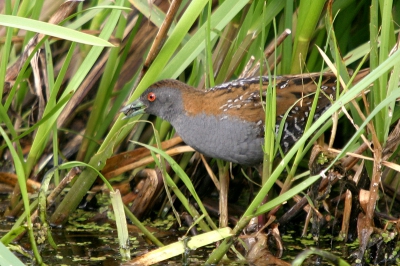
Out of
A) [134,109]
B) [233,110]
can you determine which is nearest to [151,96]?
[134,109]

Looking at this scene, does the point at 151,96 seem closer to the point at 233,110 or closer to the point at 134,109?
the point at 134,109

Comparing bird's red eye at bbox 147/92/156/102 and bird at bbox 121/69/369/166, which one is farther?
bird's red eye at bbox 147/92/156/102

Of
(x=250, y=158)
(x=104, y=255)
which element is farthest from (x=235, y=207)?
(x=104, y=255)

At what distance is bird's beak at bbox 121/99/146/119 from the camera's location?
3.40 meters

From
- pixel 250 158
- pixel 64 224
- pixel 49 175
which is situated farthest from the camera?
pixel 64 224

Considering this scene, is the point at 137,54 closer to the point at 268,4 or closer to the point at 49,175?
the point at 268,4

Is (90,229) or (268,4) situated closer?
(268,4)

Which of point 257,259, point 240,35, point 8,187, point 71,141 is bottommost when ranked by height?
point 257,259

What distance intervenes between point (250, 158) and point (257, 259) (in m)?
0.53

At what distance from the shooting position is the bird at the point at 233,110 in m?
3.30

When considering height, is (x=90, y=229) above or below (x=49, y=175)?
below

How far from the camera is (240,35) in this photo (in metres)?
3.42

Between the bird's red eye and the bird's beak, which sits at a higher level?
the bird's red eye

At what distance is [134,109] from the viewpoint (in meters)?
3.47
